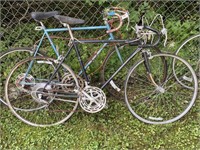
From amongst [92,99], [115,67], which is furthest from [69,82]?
[115,67]

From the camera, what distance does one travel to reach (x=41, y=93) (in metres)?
4.29

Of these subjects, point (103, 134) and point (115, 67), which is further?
point (115, 67)

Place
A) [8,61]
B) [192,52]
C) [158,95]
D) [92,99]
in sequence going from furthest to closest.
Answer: [192,52] → [8,61] → [158,95] → [92,99]

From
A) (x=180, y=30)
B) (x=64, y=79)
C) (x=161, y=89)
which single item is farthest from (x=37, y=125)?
(x=180, y=30)

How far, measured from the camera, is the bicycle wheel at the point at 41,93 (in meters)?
4.27

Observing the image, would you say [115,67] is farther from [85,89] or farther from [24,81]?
[24,81]

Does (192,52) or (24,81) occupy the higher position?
(192,52)

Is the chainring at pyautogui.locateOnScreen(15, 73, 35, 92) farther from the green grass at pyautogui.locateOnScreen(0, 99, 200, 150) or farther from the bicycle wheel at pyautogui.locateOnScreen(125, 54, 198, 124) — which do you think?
the bicycle wheel at pyautogui.locateOnScreen(125, 54, 198, 124)

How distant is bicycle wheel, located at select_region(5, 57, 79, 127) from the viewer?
4270mm

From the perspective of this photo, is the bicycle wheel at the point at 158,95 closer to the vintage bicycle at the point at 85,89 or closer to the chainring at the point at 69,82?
the vintage bicycle at the point at 85,89

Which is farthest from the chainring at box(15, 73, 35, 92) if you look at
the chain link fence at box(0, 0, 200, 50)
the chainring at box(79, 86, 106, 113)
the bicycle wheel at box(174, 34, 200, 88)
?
the bicycle wheel at box(174, 34, 200, 88)

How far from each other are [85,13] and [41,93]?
152cm

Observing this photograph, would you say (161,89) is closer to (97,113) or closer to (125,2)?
(97,113)

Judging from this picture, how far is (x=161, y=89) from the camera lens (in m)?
4.39
